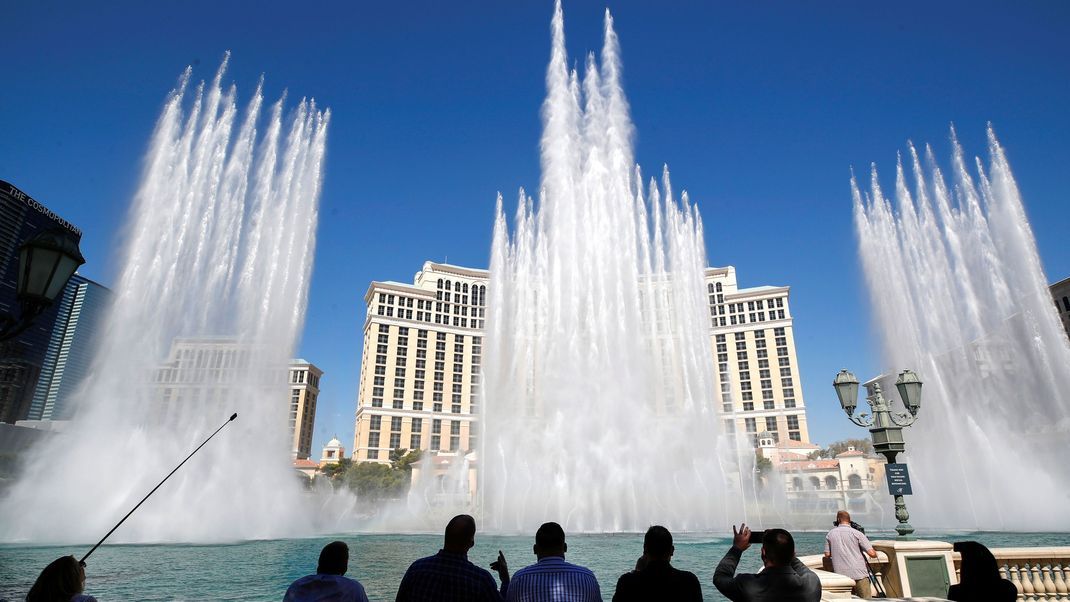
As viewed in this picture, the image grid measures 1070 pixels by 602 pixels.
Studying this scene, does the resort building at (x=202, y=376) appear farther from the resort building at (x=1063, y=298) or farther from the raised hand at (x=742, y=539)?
the resort building at (x=1063, y=298)

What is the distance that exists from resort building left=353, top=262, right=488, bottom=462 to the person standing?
78.4 meters

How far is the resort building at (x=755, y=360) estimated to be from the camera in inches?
3228

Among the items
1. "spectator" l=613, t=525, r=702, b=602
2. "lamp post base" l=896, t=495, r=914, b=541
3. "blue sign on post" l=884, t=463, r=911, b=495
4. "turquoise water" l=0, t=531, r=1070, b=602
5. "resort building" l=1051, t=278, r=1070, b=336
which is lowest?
"turquoise water" l=0, t=531, r=1070, b=602

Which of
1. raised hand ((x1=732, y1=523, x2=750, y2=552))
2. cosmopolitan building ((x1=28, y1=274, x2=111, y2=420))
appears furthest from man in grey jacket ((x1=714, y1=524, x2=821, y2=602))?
cosmopolitan building ((x1=28, y1=274, x2=111, y2=420))

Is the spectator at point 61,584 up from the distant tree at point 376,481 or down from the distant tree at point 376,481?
up

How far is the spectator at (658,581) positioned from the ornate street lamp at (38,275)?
5.09 meters

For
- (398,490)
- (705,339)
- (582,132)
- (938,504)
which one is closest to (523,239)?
(582,132)

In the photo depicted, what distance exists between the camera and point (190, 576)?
12508 millimetres

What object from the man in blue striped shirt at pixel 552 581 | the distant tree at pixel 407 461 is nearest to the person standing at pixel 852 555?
the man in blue striped shirt at pixel 552 581

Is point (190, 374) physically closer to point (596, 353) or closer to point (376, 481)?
point (596, 353)

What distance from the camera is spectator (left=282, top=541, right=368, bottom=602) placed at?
11.4 ft

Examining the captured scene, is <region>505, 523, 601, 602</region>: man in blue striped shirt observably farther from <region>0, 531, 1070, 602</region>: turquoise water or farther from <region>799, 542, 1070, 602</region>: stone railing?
<region>0, 531, 1070, 602</region>: turquoise water

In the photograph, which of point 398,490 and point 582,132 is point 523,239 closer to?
point 582,132

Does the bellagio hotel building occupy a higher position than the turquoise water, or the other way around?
the bellagio hotel building
